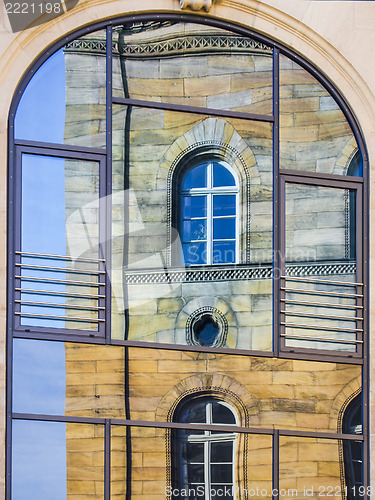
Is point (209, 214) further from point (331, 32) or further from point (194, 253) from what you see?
point (331, 32)

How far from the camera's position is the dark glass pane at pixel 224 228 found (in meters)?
15.7

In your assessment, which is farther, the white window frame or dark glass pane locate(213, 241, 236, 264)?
dark glass pane locate(213, 241, 236, 264)

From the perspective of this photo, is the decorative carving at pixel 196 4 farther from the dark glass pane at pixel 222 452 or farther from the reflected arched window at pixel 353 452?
the dark glass pane at pixel 222 452

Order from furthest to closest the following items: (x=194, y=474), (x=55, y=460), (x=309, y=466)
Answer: (x=309, y=466), (x=194, y=474), (x=55, y=460)

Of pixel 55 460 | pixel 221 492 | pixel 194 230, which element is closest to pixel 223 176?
pixel 194 230

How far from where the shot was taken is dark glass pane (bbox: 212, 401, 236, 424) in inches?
596

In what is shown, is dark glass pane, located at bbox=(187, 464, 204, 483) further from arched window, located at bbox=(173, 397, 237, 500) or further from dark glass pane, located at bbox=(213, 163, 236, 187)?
dark glass pane, located at bbox=(213, 163, 236, 187)

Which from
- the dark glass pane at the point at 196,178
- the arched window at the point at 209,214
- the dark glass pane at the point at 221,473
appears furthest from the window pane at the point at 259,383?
the dark glass pane at the point at 196,178

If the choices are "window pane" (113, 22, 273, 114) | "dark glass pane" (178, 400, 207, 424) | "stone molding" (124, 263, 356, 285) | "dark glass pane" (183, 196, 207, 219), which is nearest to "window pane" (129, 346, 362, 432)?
"dark glass pane" (178, 400, 207, 424)

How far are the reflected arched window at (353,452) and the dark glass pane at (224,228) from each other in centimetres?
282

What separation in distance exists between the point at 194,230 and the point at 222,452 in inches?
118

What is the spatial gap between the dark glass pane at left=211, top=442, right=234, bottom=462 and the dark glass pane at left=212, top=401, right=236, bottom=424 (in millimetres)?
287

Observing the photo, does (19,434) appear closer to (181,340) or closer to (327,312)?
(181,340)

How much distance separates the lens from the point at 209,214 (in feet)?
51.7
